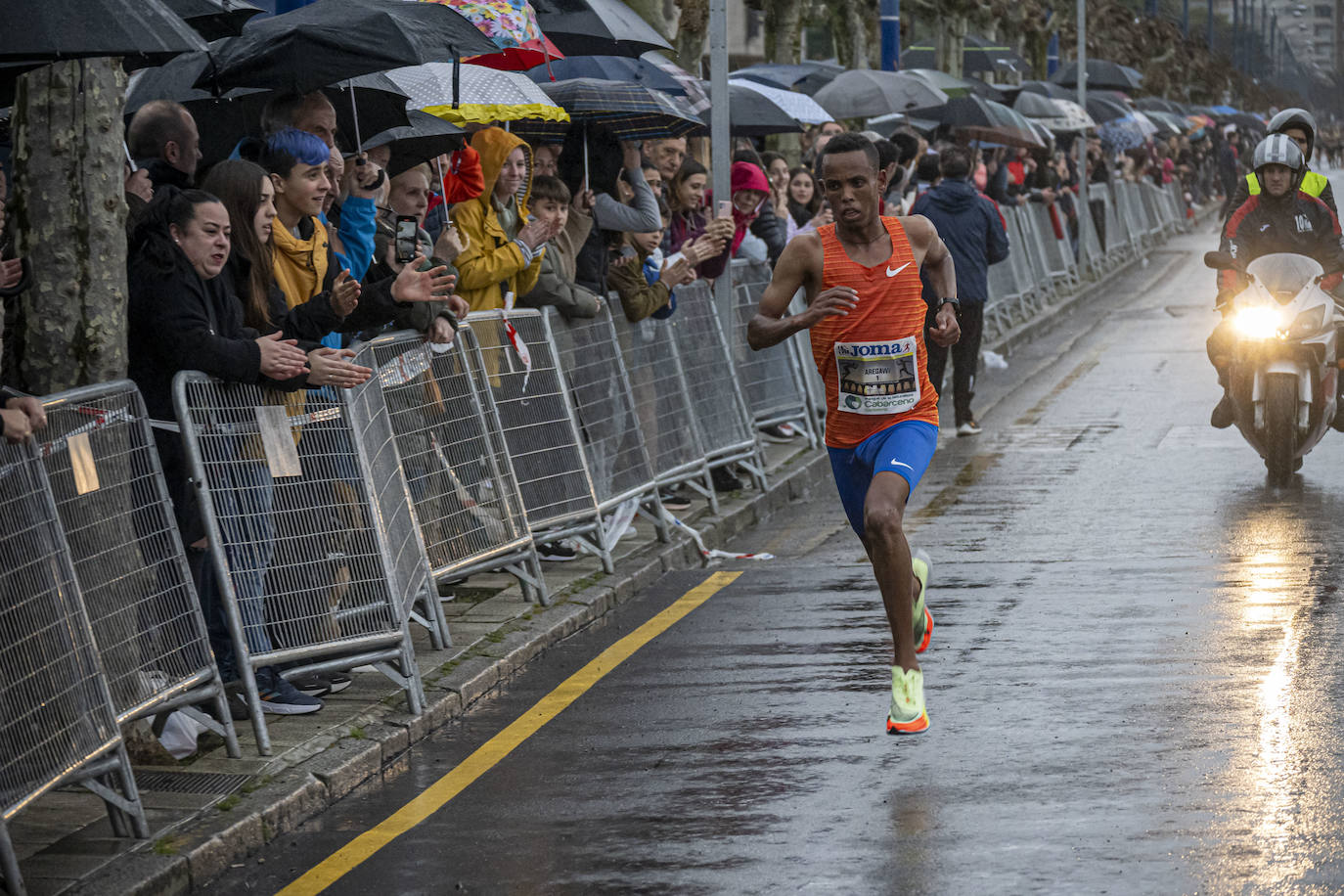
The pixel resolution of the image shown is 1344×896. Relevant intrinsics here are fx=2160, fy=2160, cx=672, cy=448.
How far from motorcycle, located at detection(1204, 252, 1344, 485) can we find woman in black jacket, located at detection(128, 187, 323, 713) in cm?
667

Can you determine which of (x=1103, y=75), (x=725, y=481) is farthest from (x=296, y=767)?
(x=1103, y=75)

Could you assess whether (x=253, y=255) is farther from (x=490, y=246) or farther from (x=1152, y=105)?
(x=1152, y=105)

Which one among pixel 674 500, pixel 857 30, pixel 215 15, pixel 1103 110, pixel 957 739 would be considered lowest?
pixel 1103 110

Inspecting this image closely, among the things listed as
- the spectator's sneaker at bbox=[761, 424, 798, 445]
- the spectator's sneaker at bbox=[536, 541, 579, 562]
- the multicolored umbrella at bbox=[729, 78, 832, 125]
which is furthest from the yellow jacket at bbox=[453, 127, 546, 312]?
the multicolored umbrella at bbox=[729, 78, 832, 125]

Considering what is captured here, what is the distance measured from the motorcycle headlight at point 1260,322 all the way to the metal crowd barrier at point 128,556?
737cm

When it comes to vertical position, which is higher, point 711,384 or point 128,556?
point 128,556

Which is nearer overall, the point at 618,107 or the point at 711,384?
the point at 618,107

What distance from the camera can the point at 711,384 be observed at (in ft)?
40.1

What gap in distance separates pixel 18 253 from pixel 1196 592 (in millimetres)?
5116

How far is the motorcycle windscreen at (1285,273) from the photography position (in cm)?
1217

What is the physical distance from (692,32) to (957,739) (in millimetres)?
15113

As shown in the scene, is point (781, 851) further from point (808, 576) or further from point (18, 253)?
point (808, 576)

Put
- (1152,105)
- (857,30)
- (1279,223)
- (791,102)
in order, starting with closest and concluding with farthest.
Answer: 1. (1279,223)
2. (791,102)
3. (857,30)
4. (1152,105)

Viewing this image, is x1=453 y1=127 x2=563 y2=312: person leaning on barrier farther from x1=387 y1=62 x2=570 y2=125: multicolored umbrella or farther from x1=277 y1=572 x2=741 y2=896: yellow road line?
x1=277 y1=572 x2=741 y2=896: yellow road line
